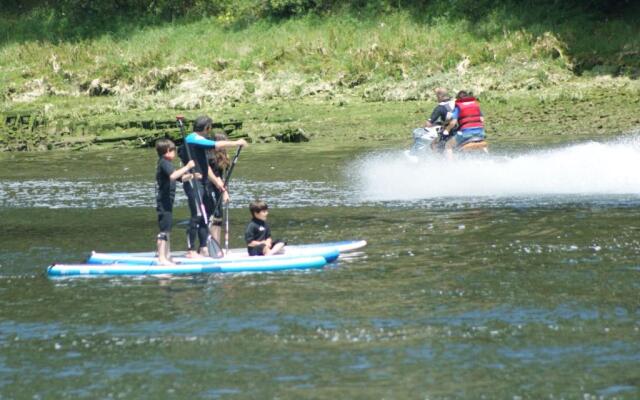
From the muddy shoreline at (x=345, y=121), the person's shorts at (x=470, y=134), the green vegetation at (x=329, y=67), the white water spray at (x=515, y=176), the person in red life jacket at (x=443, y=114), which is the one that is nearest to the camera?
the white water spray at (x=515, y=176)

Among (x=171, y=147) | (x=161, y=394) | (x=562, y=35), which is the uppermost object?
(x=562, y=35)

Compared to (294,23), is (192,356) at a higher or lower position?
lower

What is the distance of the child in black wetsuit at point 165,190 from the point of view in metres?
16.4

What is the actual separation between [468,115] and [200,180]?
10.2 meters

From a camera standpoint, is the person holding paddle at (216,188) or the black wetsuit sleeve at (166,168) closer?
the black wetsuit sleeve at (166,168)

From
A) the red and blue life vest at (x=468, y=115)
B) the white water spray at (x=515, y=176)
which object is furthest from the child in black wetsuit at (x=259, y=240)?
the red and blue life vest at (x=468, y=115)

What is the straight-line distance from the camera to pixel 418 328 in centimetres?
1284

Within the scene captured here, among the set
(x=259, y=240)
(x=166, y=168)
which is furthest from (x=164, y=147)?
(x=259, y=240)

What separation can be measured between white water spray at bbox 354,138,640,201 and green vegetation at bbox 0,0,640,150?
803 cm

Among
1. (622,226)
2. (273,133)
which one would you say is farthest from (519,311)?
(273,133)

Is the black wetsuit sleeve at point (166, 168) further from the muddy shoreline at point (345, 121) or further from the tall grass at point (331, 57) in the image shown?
the tall grass at point (331, 57)

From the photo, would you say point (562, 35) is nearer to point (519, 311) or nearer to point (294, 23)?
point (294, 23)

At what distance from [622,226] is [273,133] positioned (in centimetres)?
2007

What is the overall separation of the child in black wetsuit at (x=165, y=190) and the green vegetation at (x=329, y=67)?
1980cm
